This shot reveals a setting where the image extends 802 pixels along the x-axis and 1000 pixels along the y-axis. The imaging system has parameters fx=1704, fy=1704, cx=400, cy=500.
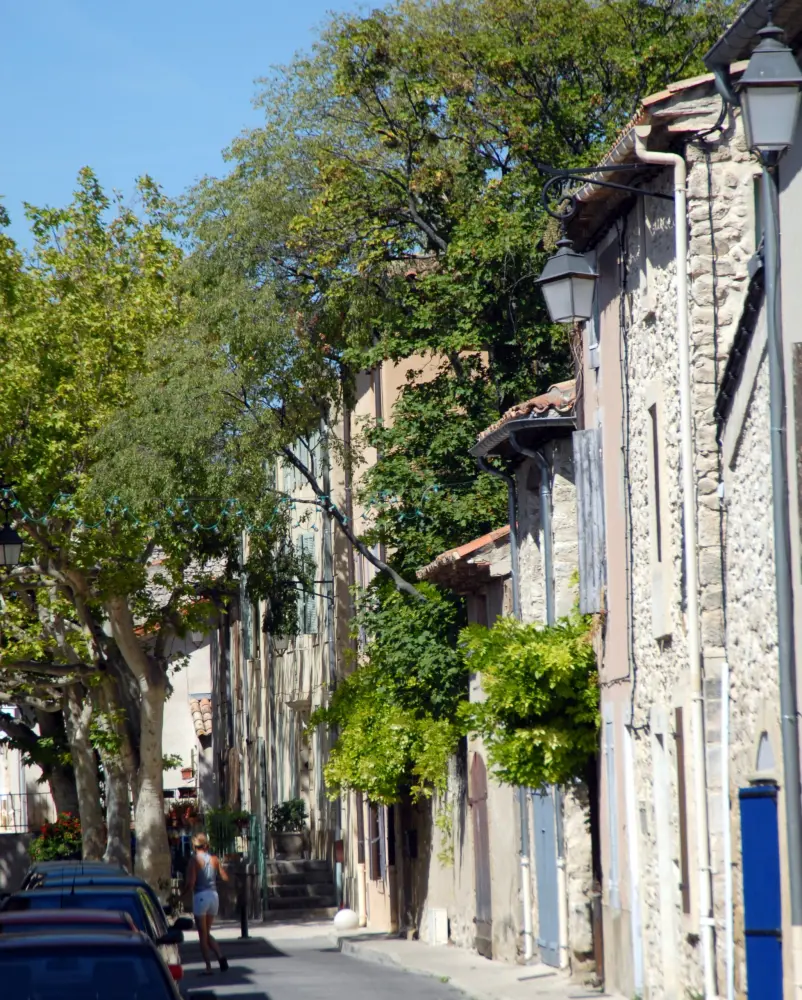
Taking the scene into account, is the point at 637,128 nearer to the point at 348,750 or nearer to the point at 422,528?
the point at 422,528

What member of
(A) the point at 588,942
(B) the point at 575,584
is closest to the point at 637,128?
(B) the point at 575,584

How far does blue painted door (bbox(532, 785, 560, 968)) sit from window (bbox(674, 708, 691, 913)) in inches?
208

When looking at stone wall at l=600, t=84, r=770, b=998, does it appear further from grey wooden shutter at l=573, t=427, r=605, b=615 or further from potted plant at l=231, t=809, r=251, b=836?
potted plant at l=231, t=809, r=251, b=836

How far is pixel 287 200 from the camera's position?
99.0 feet

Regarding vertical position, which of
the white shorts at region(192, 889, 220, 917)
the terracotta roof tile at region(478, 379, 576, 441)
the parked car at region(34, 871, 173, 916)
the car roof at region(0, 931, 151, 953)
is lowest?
the white shorts at region(192, 889, 220, 917)

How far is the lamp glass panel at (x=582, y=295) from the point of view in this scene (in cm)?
1766

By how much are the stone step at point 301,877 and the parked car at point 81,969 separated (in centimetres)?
3183

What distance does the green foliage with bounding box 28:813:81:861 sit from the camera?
42562mm

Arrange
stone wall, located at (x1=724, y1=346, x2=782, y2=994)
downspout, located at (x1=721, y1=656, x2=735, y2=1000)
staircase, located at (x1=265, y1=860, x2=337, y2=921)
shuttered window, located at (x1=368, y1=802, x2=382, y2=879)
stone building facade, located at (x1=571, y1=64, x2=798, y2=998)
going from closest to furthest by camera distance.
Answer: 1. stone wall, located at (x1=724, y1=346, x2=782, y2=994)
2. stone building facade, located at (x1=571, y1=64, x2=798, y2=998)
3. downspout, located at (x1=721, y1=656, x2=735, y2=1000)
4. shuttered window, located at (x1=368, y1=802, x2=382, y2=879)
5. staircase, located at (x1=265, y1=860, x2=337, y2=921)

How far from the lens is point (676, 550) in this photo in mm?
15242

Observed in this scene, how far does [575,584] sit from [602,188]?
5692 millimetres

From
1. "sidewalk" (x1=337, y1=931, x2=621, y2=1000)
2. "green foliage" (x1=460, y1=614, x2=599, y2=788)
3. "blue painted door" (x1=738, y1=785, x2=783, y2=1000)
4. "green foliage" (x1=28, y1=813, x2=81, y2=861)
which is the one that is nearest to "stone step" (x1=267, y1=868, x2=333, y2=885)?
"green foliage" (x1=28, y1=813, x2=81, y2=861)

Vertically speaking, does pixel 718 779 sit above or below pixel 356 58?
below

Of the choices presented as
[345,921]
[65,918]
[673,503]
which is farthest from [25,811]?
[65,918]
